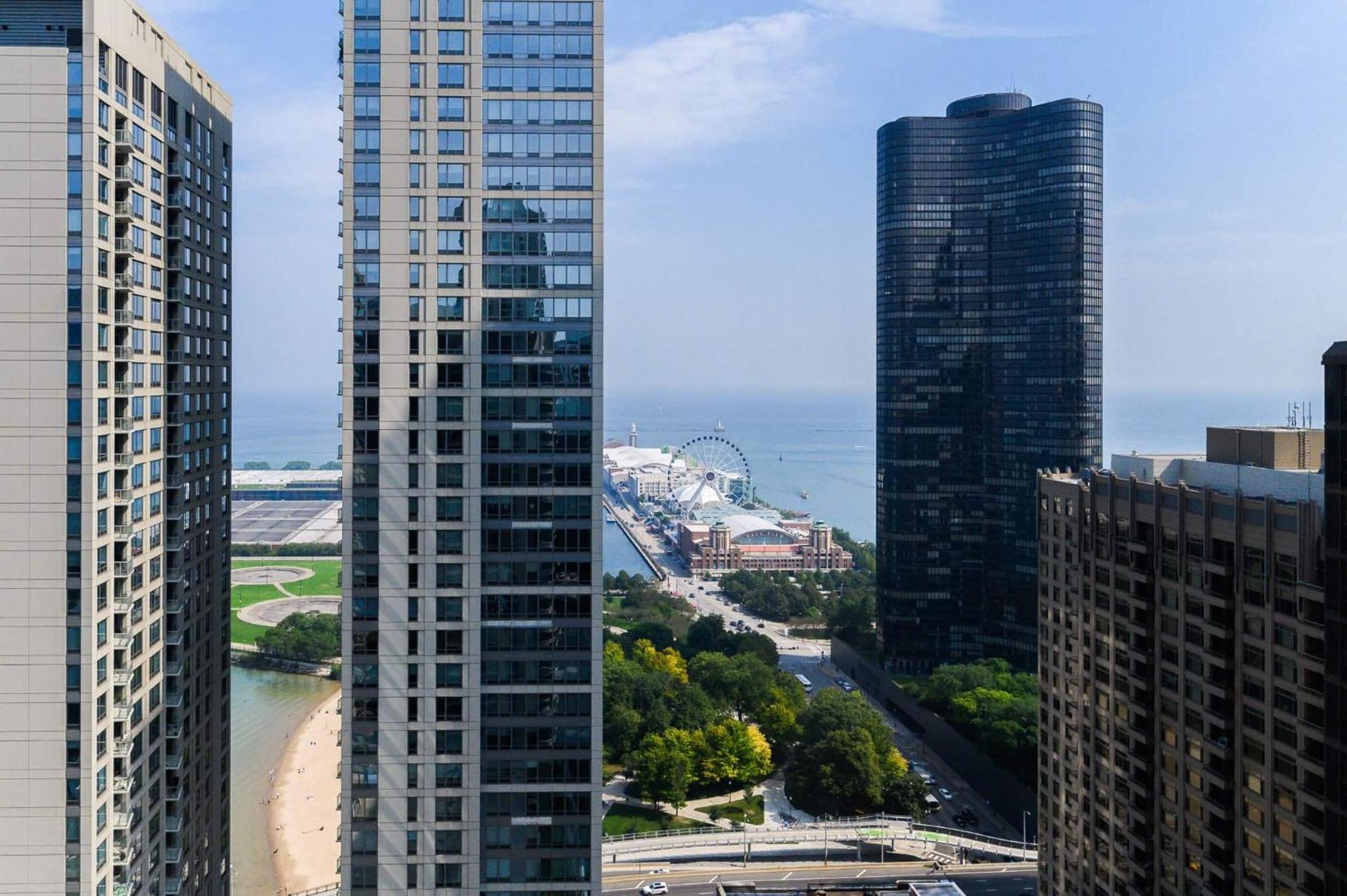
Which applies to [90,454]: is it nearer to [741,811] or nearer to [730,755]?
[741,811]

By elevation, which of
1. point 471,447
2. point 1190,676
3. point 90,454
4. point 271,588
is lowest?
point 271,588

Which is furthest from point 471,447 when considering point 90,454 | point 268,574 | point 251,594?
point 268,574

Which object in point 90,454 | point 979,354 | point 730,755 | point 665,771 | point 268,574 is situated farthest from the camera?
point 268,574

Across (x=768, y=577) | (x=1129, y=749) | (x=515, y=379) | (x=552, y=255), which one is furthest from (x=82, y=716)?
(x=768, y=577)

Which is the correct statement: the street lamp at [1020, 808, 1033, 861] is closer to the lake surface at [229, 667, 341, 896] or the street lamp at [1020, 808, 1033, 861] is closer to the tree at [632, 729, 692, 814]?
the tree at [632, 729, 692, 814]

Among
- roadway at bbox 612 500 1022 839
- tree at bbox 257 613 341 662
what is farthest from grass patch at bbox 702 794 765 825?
tree at bbox 257 613 341 662

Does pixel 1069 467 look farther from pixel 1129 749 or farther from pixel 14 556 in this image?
pixel 14 556

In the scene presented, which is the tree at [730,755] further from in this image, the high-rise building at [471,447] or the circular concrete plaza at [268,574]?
the circular concrete plaza at [268,574]

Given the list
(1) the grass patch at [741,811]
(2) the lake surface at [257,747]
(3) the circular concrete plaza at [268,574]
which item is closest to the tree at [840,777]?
(1) the grass patch at [741,811]
